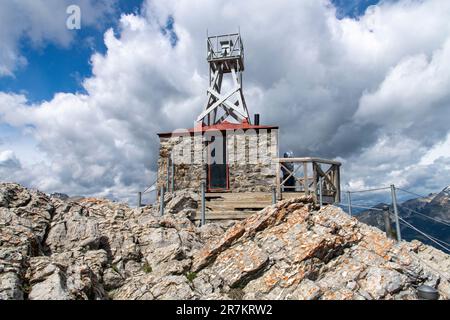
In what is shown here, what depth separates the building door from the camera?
16.9m

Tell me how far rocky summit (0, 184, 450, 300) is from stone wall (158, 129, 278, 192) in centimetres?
680

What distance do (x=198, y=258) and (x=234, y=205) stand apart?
4.91 meters

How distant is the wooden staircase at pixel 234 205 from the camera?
39.2 ft

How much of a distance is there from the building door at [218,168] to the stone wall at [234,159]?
31 centimetres

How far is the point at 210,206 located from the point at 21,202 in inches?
Answer: 267

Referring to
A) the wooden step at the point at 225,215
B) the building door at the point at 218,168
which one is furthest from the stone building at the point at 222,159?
the wooden step at the point at 225,215

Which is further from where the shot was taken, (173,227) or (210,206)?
(210,206)

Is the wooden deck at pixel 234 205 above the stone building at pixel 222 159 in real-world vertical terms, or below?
below

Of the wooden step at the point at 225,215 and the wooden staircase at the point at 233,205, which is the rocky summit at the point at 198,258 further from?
the wooden staircase at the point at 233,205

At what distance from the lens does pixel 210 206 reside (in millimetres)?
12680
